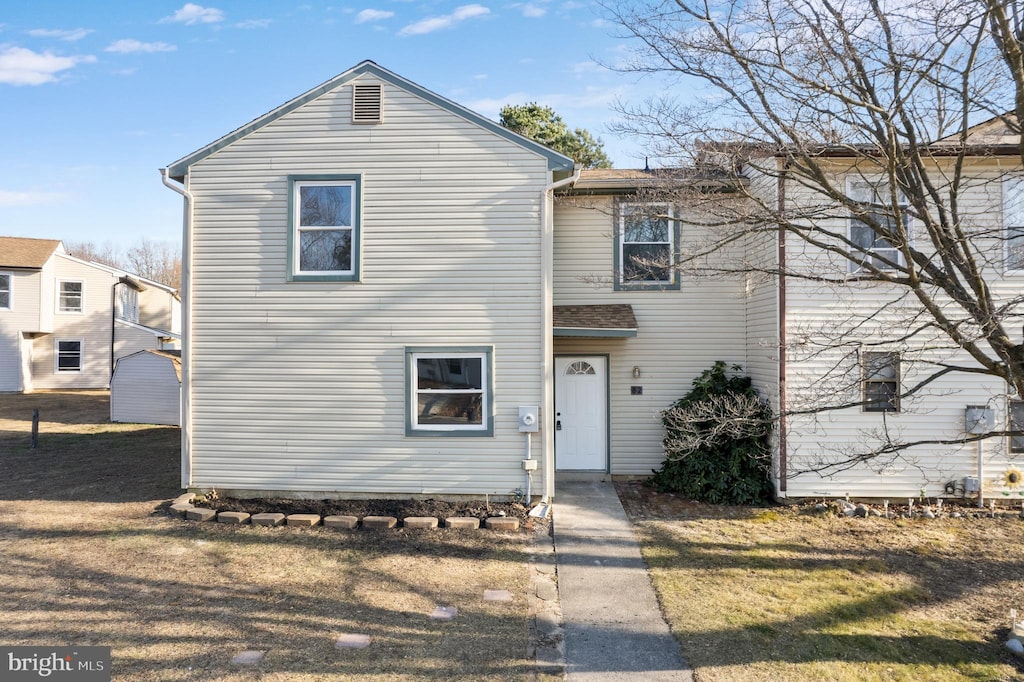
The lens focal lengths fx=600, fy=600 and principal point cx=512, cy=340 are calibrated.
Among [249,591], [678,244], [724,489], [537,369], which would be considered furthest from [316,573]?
[678,244]

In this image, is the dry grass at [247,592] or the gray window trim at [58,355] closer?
the dry grass at [247,592]

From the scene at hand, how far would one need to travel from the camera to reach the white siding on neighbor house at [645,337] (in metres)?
10.9

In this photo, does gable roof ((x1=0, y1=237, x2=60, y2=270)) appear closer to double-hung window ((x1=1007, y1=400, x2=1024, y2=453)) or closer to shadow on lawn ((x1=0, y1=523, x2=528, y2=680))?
shadow on lawn ((x1=0, y1=523, x2=528, y2=680))

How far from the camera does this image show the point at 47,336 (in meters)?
25.2

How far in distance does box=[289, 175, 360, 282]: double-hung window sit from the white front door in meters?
4.25

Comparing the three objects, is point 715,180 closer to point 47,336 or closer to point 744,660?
point 744,660

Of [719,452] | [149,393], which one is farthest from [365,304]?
[149,393]

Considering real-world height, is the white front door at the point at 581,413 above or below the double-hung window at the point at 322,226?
below

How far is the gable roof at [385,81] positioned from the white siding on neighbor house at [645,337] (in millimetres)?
2046

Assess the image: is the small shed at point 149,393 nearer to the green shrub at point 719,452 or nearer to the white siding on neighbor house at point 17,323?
the white siding on neighbor house at point 17,323

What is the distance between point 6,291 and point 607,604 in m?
28.7

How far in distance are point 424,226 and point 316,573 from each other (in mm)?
5072

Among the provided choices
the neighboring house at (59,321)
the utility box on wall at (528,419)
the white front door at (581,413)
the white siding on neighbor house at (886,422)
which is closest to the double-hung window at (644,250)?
the white front door at (581,413)

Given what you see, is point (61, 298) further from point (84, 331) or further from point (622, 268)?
point (622, 268)
